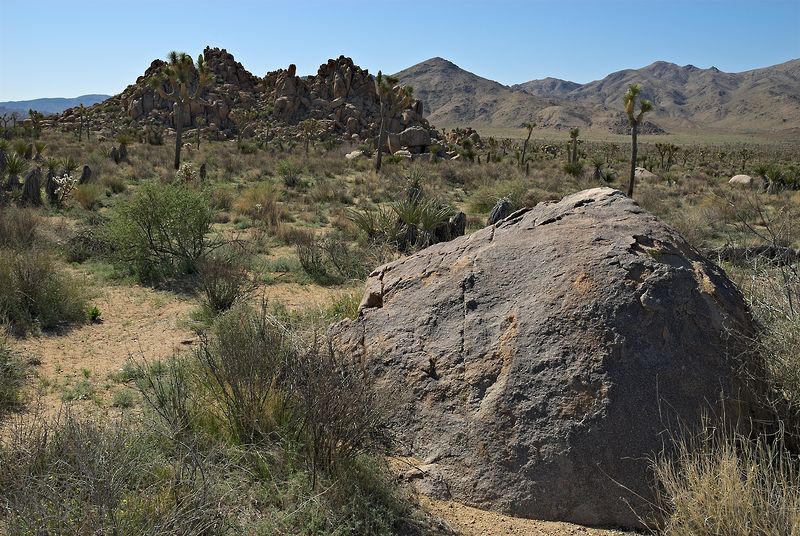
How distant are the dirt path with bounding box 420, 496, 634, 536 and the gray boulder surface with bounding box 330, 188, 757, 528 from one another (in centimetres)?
5

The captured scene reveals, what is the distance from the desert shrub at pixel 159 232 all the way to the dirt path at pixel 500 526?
24.0 feet

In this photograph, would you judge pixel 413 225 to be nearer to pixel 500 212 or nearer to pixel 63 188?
pixel 500 212

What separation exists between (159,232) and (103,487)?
7.97m

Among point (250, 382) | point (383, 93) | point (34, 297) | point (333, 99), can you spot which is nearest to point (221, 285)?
point (34, 297)

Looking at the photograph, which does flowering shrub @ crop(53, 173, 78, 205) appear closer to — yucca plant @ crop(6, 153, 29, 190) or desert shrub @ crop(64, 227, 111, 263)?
yucca plant @ crop(6, 153, 29, 190)

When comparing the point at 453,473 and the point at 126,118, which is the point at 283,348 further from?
the point at 126,118

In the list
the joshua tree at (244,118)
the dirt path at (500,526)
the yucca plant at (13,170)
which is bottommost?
the dirt path at (500,526)

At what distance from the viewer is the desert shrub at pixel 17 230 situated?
1010 centimetres

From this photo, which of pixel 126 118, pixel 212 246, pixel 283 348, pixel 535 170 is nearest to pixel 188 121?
pixel 126 118

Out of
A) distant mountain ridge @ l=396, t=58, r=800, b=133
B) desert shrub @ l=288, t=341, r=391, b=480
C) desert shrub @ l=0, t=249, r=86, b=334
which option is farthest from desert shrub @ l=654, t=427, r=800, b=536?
distant mountain ridge @ l=396, t=58, r=800, b=133

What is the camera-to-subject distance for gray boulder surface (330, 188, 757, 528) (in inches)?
149

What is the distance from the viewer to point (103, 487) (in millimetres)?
2945

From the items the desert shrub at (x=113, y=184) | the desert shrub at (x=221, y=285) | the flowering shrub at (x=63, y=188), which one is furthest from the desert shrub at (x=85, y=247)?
the desert shrub at (x=113, y=184)

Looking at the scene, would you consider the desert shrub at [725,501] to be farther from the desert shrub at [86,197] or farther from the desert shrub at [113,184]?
the desert shrub at [113,184]
